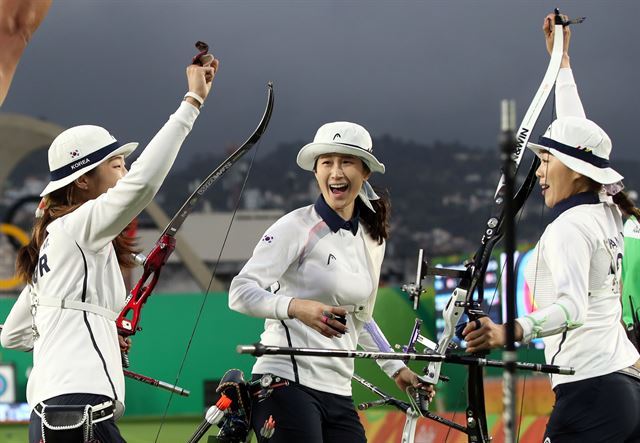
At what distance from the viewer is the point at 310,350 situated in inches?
140

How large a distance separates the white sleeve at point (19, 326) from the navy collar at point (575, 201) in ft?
5.91

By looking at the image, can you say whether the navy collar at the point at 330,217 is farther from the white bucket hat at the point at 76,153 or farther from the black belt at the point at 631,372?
the black belt at the point at 631,372

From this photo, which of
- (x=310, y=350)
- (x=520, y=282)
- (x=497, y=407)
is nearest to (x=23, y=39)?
(x=310, y=350)

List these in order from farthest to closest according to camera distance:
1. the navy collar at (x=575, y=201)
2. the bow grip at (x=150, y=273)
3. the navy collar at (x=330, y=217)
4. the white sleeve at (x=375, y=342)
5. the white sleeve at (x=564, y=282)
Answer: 1. the bow grip at (x=150, y=273)
2. the white sleeve at (x=375, y=342)
3. the navy collar at (x=330, y=217)
4. the navy collar at (x=575, y=201)
5. the white sleeve at (x=564, y=282)

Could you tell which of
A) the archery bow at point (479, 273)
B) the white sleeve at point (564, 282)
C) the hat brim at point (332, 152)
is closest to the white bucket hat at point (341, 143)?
the hat brim at point (332, 152)

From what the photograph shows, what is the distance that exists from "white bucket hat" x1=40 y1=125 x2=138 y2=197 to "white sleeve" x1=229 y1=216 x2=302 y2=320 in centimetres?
59

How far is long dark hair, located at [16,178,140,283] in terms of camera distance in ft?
11.8

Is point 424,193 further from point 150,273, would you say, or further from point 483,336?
point 483,336

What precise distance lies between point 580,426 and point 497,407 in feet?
44.9

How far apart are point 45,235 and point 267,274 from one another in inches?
29.8

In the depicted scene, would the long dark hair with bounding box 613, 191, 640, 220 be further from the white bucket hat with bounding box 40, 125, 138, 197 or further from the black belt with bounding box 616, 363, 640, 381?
the white bucket hat with bounding box 40, 125, 138, 197

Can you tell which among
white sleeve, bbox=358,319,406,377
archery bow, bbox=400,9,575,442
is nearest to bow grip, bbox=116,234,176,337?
white sleeve, bbox=358,319,406,377

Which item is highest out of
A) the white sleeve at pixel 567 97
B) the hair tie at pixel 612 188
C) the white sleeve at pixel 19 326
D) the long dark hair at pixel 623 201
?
the white sleeve at pixel 567 97

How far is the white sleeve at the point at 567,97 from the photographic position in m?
4.72
